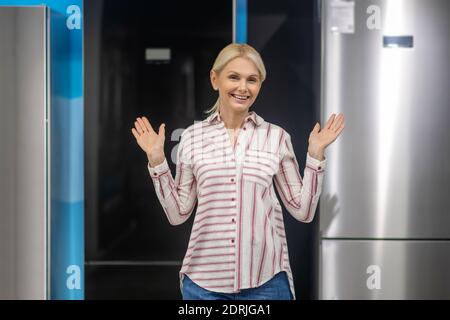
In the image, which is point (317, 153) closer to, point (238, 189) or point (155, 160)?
point (238, 189)

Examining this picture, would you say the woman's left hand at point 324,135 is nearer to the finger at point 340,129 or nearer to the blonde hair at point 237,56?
the finger at point 340,129

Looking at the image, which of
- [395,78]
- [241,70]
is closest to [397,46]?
[395,78]

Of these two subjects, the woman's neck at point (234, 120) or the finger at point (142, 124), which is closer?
the woman's neck at point (234, 120)

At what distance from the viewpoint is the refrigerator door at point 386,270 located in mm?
2533

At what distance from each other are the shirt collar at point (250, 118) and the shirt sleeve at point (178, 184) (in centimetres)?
13

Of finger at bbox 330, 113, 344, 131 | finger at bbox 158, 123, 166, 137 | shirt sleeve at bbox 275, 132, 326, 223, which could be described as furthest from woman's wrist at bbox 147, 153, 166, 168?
finger at bbox 330, 113, 344, 131

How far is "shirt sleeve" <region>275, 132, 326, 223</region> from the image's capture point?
7.89ft

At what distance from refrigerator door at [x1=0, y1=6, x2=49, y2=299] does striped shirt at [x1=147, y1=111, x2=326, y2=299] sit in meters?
0.49

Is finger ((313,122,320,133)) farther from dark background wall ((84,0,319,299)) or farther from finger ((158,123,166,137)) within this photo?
finger ((158,123,166,137))

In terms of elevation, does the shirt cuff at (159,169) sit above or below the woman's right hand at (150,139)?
below

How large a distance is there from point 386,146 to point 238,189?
0.59 m

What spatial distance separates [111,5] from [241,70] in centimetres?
64

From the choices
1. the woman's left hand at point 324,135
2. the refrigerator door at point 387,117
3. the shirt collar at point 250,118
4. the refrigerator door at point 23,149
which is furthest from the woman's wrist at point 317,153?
the refrigerator door at point 23,149
